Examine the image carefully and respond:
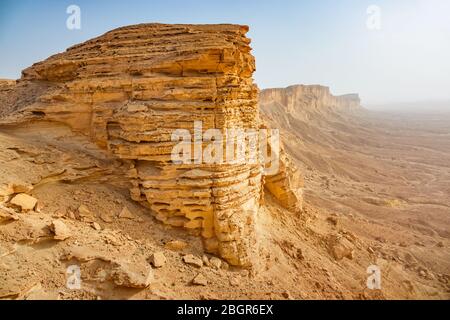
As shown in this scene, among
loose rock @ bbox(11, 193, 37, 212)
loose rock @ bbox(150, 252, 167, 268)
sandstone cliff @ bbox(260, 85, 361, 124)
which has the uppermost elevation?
sandstone cliff @ bbox(260, 85, 361, 124)

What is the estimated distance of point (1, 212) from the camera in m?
6.44

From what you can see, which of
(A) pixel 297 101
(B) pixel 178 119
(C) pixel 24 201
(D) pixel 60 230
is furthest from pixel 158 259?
(A) pixel 297 101

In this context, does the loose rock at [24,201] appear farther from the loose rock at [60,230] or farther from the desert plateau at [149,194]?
the loose rock at [60,230]

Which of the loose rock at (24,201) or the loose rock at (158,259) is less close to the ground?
the loose rock at (24,201)

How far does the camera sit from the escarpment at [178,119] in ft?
26.3

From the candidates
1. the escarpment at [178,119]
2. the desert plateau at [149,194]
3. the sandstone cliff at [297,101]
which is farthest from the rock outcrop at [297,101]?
the escarpment at [178,119]

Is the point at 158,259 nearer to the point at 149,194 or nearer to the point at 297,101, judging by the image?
the point at 149,194

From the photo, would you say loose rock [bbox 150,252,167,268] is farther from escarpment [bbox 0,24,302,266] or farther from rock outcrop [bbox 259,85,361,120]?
rock outcrop [bbox 259,85,361,120]

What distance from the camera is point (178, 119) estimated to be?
8016 millimetres

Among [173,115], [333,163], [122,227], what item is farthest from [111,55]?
[333,163]

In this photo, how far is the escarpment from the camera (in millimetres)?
8008

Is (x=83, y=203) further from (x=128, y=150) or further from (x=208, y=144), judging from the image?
(x=208, y=144)

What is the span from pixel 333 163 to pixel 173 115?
2790 centimetres

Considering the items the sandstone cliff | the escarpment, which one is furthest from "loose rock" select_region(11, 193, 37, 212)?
the sandstone cliff
